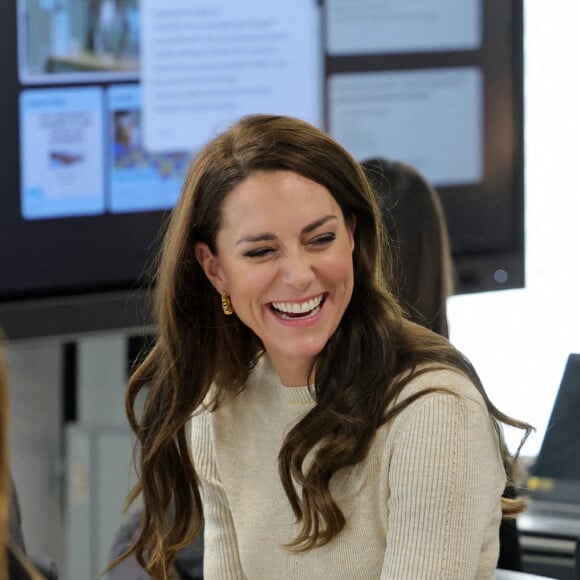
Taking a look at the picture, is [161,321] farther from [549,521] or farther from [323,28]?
[323,28]

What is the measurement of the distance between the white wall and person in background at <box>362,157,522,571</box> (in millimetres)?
1140

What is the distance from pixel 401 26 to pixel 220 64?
0.60m

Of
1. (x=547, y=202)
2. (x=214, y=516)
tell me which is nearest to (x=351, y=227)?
(x=214, y=516)

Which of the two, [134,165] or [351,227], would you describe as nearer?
[351,227]

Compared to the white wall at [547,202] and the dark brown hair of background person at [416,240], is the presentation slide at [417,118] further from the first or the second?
the dark brown hair of background person at [416,240]

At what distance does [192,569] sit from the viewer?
7.84ft

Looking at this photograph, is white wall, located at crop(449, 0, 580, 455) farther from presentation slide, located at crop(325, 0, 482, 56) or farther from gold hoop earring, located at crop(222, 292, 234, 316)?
gold hoop earring, located at crop(222, 292, 234, 316)

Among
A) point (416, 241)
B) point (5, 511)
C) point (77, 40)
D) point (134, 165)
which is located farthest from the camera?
point (134, 165)

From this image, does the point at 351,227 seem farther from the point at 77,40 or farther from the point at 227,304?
the point at 77,40

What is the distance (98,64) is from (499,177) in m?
1.29

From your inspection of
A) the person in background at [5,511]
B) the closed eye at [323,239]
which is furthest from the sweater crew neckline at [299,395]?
the person in background at [5,511]

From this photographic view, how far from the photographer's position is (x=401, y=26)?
371 cm

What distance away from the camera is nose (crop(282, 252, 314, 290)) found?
5.80ft

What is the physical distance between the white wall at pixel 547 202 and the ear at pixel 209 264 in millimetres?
1864
